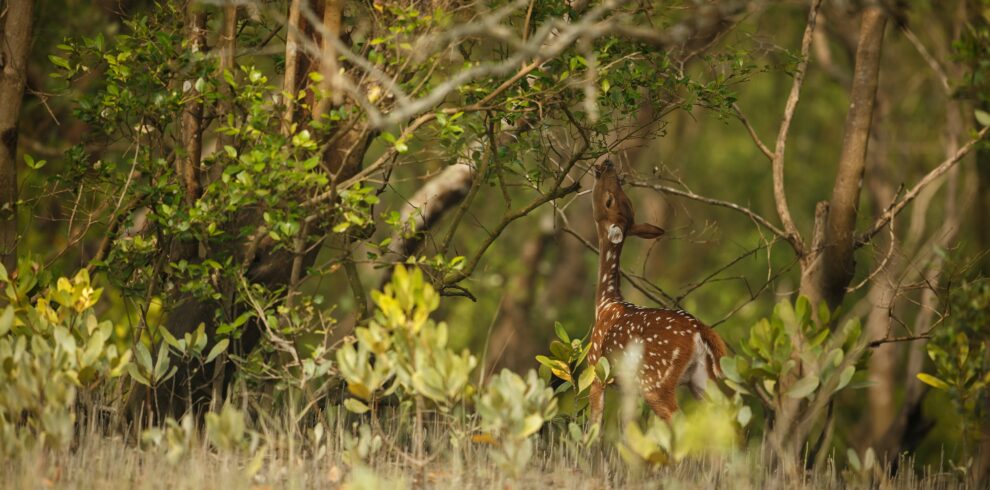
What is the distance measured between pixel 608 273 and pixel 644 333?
2.95 ft

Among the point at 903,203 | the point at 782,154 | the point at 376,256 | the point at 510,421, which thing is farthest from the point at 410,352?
the point at 903,203

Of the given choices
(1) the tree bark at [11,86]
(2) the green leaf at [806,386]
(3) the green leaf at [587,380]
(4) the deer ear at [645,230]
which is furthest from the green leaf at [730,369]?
(1) the tree bark at [11,86]

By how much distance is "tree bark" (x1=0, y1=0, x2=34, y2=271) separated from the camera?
717 cm

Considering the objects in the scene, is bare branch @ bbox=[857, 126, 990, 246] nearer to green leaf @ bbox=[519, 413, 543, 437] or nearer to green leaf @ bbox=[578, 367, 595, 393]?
green leaf @ bbox=[578, 367, 595, 393]

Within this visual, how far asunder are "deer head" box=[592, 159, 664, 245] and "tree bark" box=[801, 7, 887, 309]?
1.16 metres

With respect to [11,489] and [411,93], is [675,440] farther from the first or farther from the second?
[11,489]

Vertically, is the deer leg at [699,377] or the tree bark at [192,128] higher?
the tree bark at [192,128]

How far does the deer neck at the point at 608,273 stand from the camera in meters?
7.59

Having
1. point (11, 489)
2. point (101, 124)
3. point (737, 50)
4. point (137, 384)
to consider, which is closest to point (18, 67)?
point (101, 124)

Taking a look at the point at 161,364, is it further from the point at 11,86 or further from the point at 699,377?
the point at 699,377

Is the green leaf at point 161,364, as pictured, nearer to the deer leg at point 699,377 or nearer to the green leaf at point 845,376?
the deer leg at point 699,377

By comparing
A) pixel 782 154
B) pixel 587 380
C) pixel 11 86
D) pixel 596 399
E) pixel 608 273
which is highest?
pixel 11 86

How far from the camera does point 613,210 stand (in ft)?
24.7

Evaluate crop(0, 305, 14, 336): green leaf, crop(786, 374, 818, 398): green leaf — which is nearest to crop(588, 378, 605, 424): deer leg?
crop(786, 374, 818, 398): green leaf
